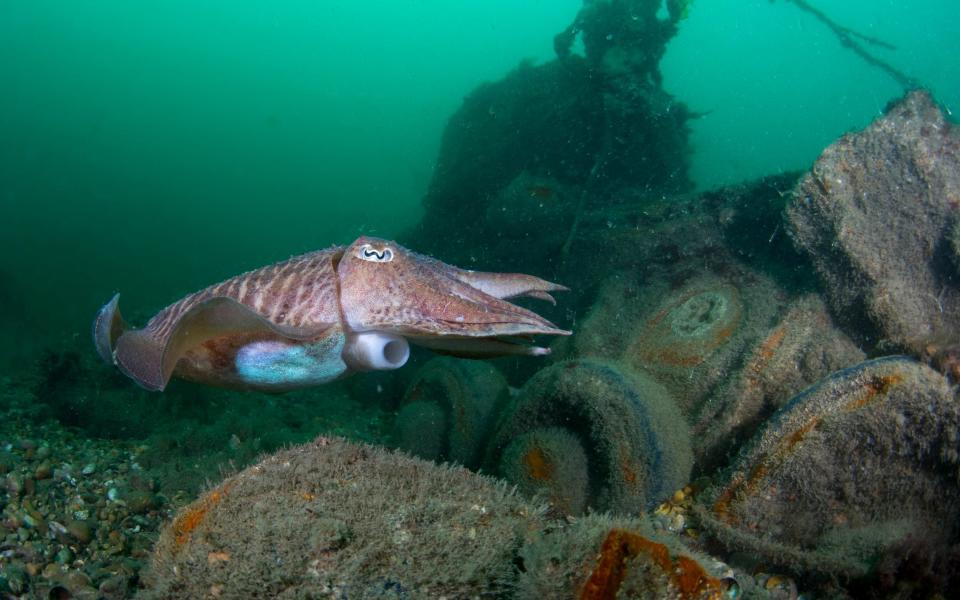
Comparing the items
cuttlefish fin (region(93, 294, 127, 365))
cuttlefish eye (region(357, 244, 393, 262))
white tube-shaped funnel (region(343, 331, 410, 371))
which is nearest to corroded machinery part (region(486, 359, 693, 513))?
white tube-shaped funnel (region(343, 331, 410, 371))

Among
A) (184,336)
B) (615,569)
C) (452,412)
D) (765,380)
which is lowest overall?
(452,412)

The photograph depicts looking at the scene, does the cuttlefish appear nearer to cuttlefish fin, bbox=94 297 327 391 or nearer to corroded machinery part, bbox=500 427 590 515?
cuttlefish fin, bbox=94 297 327 391

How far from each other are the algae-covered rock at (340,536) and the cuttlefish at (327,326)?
0.60 metres

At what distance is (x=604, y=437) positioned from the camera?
13.9 ft

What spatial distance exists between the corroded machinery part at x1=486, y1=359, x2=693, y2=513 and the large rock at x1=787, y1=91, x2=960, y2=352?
7.43 ft

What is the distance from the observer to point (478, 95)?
17375 mm

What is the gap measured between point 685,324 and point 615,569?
3.90m

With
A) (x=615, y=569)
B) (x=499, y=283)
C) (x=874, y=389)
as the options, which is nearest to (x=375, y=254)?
(x=499, y=283)

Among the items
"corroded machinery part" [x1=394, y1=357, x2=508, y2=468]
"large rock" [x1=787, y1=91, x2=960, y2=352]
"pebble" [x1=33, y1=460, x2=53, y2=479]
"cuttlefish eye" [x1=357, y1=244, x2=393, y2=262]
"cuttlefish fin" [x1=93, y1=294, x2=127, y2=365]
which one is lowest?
"pebble" [x1=33, y1=460, x2=53, y2=479]

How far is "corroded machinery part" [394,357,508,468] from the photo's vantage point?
18.7ft

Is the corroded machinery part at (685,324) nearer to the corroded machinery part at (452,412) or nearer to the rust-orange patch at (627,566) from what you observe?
the corroded machinery part at (452,412)

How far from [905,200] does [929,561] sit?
12.1 ft

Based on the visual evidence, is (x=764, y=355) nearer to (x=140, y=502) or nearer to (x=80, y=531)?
(x=140, y=502)

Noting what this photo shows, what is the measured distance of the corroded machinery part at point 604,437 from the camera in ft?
13.6
